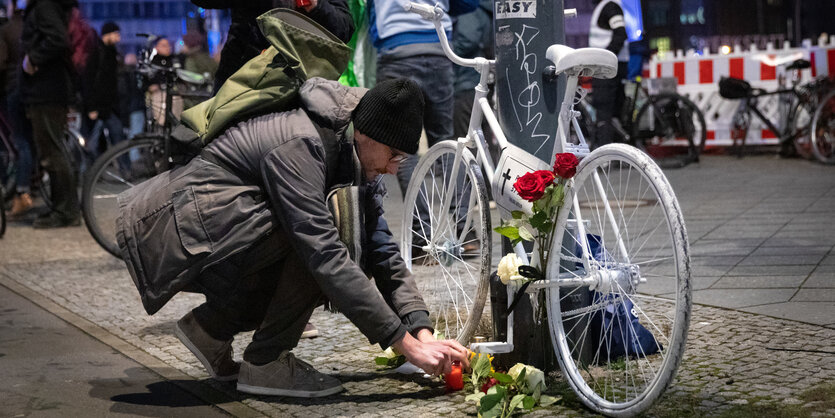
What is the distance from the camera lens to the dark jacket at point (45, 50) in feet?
27.6

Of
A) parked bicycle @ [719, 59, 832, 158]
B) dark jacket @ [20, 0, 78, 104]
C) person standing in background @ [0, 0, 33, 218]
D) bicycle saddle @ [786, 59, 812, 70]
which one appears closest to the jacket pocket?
dark jacket @ [20, 0, 78, 104]

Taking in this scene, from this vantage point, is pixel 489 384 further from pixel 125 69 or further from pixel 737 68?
pixel 125 69

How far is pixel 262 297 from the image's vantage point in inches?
153

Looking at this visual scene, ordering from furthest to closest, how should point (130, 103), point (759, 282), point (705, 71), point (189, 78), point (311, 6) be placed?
point (130, 103) < point (705, 71) < point (189, 78) < point (759, 282) < point (311, 6)

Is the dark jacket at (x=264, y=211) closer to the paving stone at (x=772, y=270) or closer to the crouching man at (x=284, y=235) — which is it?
the crouching man at (x=284, y=235)

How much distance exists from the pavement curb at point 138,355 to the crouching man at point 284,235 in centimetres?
13

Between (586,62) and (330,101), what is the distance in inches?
34.2

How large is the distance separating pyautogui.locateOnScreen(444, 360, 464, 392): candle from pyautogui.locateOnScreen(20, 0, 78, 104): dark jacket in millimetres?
5792

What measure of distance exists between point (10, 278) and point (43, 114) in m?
2.37

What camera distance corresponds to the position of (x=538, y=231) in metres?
3.64

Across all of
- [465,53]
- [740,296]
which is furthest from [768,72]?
[740,296]

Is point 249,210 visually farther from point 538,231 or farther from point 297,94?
point 538,231

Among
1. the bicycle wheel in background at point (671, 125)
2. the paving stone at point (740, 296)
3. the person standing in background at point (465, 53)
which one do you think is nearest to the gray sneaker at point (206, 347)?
the paving stone at point (740, 296)

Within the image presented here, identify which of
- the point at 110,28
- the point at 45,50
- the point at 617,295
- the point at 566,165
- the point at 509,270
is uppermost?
the point at 110,28
